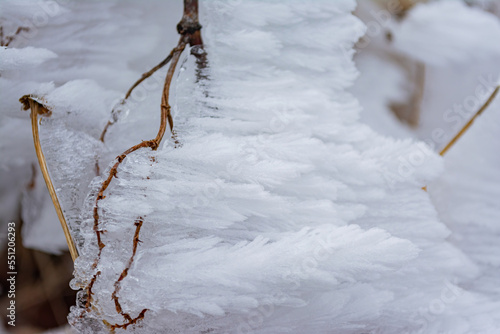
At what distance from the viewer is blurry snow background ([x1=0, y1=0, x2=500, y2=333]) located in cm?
35

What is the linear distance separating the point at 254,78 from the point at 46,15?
267mm

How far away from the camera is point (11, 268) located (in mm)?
751

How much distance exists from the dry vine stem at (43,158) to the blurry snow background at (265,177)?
0.04ft

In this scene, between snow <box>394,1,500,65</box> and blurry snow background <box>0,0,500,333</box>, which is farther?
snow <box>394,1,500,65</box>

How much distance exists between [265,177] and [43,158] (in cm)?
24

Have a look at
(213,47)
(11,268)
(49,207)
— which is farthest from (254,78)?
(11,268)

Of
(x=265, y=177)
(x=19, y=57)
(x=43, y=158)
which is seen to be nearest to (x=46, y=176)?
(x=43, y=158)

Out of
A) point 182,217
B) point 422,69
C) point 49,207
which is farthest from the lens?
point 422,69

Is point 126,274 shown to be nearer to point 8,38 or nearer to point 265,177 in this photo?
point 265,177

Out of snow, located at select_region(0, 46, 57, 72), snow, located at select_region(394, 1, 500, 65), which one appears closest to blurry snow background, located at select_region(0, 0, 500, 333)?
snow, located at select_region(0, 46, 57, 72)

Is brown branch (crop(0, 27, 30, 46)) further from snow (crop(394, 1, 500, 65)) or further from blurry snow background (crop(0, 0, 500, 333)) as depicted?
snow (crop(394, 1, 500, 65))

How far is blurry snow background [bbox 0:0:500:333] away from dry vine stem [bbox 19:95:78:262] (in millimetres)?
13

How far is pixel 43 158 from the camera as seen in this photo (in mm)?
407

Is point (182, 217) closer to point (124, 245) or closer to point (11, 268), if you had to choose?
point (124, 245)
